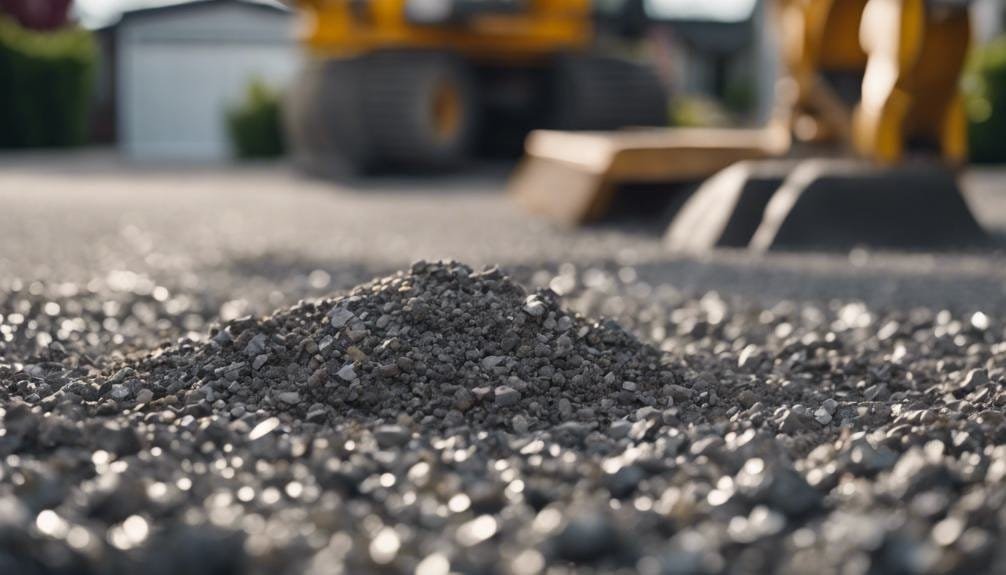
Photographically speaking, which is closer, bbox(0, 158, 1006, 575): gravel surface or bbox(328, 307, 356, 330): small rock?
bbox(0, 158, 1006, 575): gravel surface

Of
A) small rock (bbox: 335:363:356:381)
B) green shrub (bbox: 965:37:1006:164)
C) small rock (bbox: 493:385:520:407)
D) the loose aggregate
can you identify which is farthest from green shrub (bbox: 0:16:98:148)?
small rock (bbox: 493:385:520:407)

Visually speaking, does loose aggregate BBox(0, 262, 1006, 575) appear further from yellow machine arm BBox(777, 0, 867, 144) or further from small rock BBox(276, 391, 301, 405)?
yellow machine arm BBox(777, 0, 867, 144)

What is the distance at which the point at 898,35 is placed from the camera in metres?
5.49

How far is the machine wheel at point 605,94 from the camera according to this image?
10.6 meters

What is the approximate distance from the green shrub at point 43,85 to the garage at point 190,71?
2009 millimetres

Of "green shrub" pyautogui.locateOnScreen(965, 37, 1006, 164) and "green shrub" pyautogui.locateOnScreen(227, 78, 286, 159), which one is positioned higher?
"green shrub" pyautogui.locateOnScreen(965, 37, 1006, 164)

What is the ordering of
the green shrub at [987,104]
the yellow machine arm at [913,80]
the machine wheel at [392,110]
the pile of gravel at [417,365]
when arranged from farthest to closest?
the green shrub at [987,104], the machine wheel at [392,110], the yellow machine arm at [913,80], the pile of gravel at [417,365]

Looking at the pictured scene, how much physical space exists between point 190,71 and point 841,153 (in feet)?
43.4

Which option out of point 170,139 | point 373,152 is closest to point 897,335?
point 373,152

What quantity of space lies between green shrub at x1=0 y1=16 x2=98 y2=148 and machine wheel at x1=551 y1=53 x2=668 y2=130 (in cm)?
706

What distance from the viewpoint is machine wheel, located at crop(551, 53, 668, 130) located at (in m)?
10.6

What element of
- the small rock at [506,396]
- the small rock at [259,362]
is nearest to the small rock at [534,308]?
the small rock at [506,396]

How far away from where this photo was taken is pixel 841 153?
6.54 metres

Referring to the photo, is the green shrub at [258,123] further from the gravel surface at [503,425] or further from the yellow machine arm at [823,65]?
the gravel surface at [503,425]
